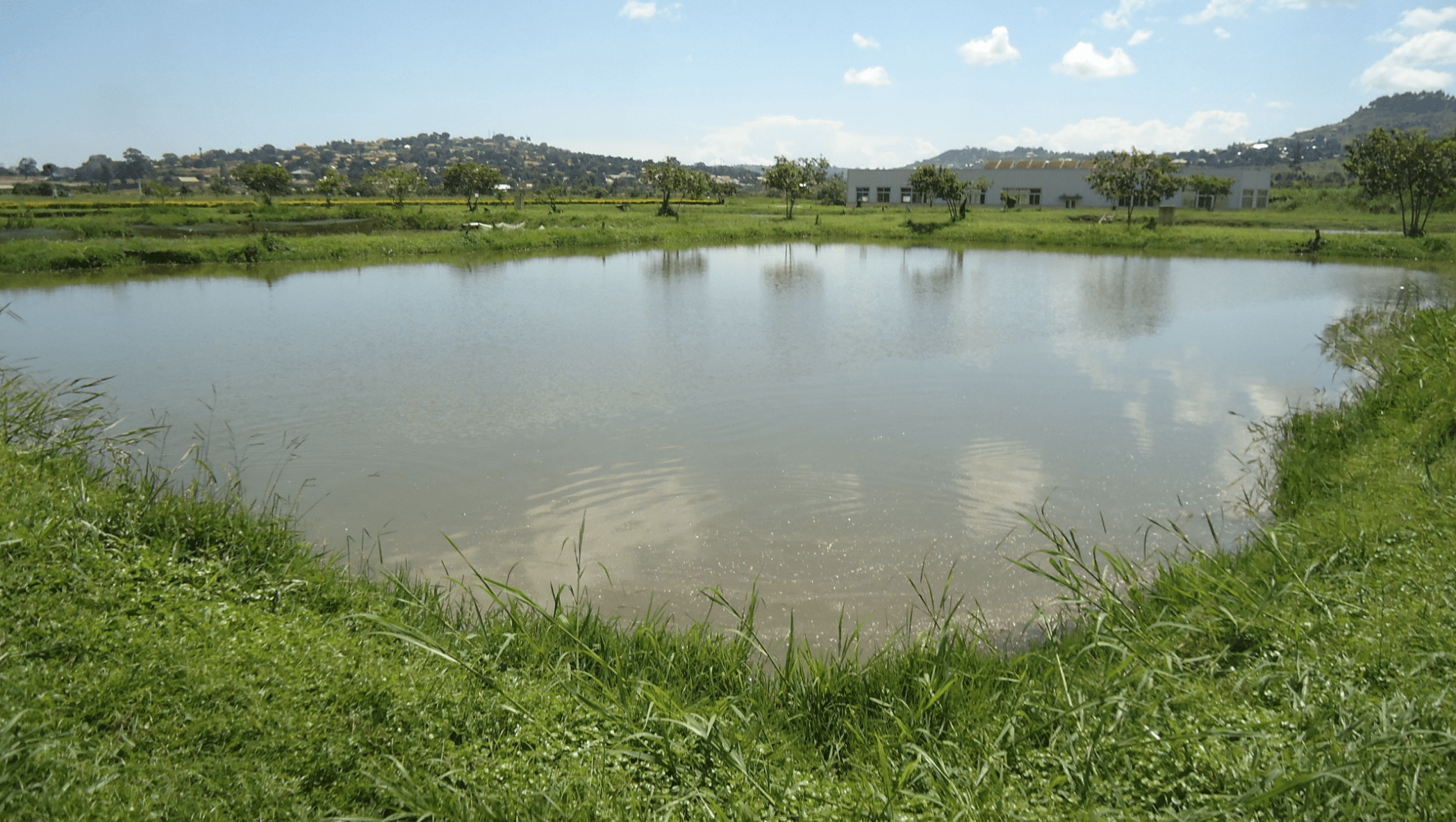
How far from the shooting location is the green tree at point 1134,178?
38062mm

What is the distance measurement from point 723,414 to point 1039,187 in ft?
182

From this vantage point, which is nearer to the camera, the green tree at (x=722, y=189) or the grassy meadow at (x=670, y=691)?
the grassy meadow at (x=670, y=691)

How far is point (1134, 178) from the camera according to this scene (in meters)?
38.2

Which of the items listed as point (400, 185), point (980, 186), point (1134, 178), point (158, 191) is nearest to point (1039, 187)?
point (980, 186)

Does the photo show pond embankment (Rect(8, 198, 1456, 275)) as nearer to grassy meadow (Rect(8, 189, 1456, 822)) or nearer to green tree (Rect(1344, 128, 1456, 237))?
green tree (Rect(1344, 128, 1456, 237))

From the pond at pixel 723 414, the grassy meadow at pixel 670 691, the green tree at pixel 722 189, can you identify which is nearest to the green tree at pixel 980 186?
the green tree at pixel 722 189

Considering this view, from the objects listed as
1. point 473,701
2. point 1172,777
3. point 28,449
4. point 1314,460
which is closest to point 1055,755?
point 1172,777

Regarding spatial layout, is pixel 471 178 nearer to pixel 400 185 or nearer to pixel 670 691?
pixel 400 185

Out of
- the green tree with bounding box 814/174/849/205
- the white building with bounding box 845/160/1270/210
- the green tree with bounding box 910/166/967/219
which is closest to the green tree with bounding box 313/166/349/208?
the green tree with bounding box 910/166/967/219

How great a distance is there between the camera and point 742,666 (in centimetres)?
394

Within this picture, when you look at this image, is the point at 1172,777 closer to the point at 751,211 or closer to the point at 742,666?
the point at 742,666

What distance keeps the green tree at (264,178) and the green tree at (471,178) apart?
30.2ft

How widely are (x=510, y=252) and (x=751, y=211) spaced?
22633 mm

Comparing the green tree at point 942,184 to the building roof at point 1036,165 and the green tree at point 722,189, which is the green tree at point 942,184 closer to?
the green tree at point 722,189
